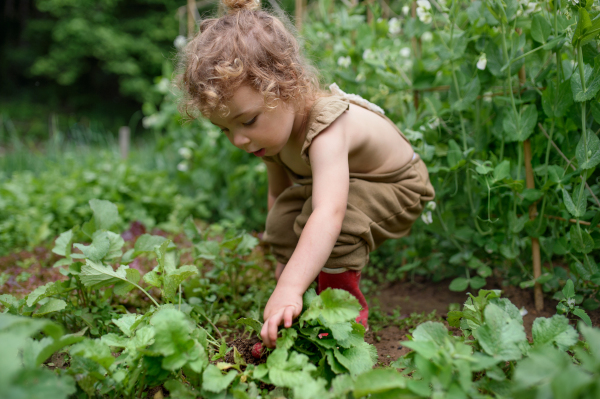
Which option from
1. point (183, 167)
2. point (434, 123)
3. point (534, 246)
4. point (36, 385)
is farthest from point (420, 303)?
point (183, 167)

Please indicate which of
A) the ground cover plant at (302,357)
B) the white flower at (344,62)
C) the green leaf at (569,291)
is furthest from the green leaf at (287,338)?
the white flower at (344,62)

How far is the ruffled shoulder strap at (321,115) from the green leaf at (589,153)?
78 cm

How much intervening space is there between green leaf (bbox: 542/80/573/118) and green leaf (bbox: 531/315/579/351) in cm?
81

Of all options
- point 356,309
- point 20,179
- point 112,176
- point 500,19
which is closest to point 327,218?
point 356,309

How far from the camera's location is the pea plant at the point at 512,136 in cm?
146

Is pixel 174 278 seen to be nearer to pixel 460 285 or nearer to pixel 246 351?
pixel 246 351

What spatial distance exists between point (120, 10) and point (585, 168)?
44.6 feet

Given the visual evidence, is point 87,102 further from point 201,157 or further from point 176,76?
point 176,76

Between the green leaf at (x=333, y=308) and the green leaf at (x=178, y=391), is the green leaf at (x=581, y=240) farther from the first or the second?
the green leaf at (x=178, y=391)

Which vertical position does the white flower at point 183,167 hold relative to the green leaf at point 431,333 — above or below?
below

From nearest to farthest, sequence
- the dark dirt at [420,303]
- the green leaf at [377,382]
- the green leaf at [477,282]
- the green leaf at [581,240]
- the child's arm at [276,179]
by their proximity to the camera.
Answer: the green leaf at [377,382] → the green leaf at [581,240] → the dark dirt at [420,303] → the green leaf at [477,282] → the child's arm at [276,179]

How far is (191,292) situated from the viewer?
1742 mm

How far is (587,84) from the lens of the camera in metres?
1.38

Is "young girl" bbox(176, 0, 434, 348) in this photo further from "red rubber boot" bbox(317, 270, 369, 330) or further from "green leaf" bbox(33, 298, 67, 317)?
"green leaf" bbox(33, 298, 67, 317)
